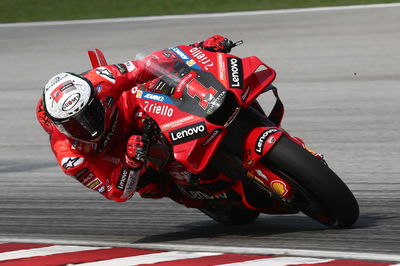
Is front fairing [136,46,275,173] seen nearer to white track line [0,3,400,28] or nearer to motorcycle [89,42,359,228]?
motorcycle [89,42,359,228]

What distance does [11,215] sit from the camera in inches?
264

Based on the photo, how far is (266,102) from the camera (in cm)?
1009

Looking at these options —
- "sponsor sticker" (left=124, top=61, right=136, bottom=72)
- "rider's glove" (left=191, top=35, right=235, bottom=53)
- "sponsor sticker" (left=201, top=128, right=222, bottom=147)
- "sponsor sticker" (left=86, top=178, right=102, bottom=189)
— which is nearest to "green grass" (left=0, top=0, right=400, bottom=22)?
"rider's glove" (left=191, top=35, right=235, bottom=53)

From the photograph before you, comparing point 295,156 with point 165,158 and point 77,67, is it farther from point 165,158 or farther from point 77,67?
point 77,67

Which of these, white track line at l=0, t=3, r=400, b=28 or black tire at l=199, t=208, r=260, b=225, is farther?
white track line at l=0, t=3, r=400, b=28

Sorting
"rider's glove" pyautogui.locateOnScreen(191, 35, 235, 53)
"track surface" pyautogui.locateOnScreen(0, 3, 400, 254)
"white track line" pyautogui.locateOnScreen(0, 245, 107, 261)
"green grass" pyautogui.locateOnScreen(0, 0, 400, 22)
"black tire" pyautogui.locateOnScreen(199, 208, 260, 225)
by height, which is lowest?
"green grass" pyautogui.locateOnScreen(0, 0, 400, 22)

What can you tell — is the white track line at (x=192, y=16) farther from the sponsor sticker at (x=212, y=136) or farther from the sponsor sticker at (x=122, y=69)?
the sponsor sticker at (x=212, y=136)

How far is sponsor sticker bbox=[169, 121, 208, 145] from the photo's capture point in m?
4.59

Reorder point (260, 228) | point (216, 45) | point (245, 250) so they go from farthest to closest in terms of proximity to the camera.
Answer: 1. point (260, 228)
2. point (216, 45)
3. point (245, 250)

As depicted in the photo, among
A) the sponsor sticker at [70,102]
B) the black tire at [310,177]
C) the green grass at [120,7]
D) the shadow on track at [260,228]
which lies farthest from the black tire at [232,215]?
the green grass at [120,7]

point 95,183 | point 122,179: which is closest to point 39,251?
point 95,183

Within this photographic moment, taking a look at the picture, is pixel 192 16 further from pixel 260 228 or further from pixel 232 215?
pixel 260 228

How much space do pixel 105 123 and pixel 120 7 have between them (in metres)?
12.3

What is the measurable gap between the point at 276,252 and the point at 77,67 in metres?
8.83
